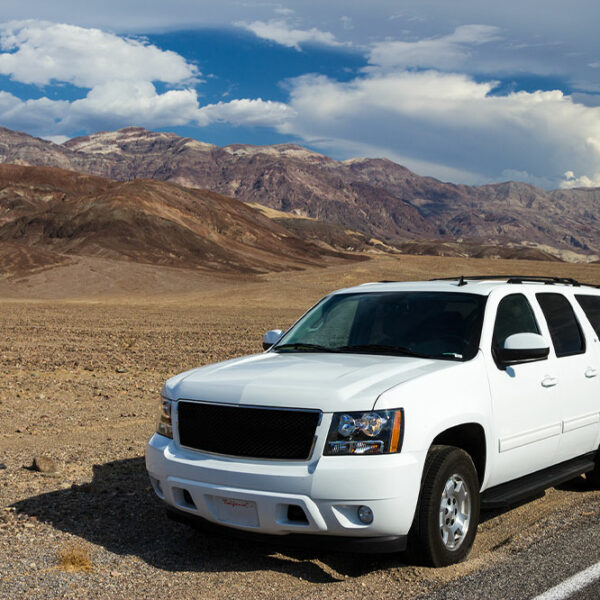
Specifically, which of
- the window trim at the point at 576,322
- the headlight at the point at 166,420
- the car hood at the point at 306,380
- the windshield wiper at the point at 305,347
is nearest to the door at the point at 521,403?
the window trim at the point at 576,322

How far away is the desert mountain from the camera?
84812 millimetres

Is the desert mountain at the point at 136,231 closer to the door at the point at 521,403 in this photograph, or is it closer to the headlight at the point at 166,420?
the headlight at the point at 166,420

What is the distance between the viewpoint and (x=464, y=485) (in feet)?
16.3

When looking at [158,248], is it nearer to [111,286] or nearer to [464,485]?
[111,286]

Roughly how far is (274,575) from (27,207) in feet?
382

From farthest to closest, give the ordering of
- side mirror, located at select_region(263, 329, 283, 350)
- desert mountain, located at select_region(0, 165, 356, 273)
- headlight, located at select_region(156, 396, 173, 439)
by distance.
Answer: desert mountain, located at select_region(0, 165, 356, 273) < side mirror, located at select_region(263, 329, 283, 350) < headlight, located at select_region(156, 396, 173, 439)

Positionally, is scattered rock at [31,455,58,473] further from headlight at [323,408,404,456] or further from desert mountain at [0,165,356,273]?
desert mountain at [0,165,356,273]

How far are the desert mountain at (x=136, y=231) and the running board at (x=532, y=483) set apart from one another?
6430 centimetres

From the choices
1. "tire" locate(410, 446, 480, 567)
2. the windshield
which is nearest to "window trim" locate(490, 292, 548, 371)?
the windshield

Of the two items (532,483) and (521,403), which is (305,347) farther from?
(532,483)

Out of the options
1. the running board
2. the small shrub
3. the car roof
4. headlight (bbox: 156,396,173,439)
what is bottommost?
the small shrub

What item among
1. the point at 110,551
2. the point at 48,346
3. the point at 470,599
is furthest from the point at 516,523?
the point at 48,346

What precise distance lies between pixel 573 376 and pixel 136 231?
89909 millimetres

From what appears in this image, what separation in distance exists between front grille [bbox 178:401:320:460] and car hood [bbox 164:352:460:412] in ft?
0.19
